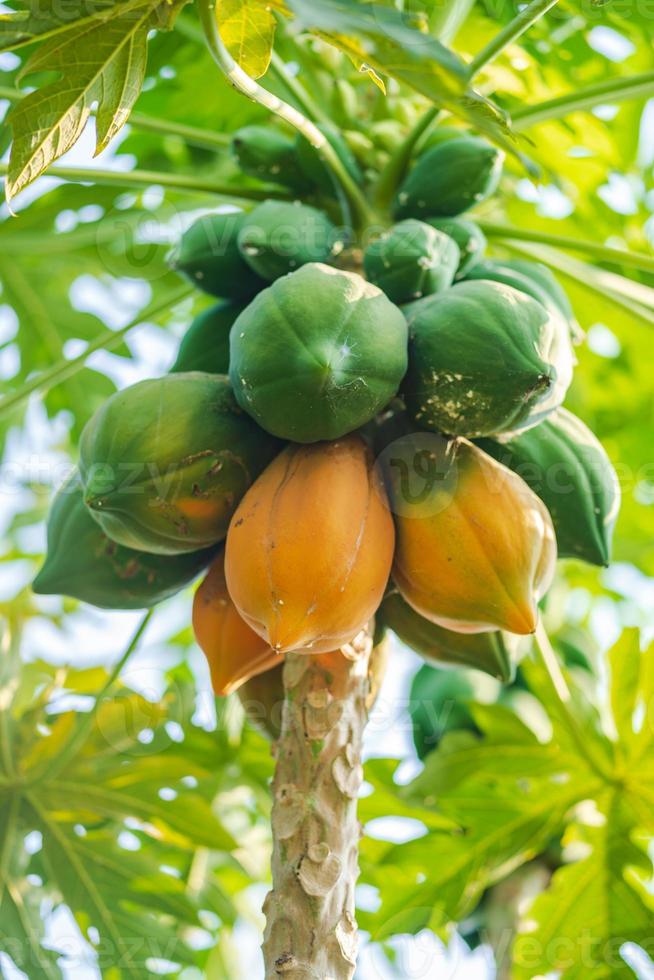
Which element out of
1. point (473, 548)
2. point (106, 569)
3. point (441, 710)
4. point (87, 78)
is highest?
point (87, 78)

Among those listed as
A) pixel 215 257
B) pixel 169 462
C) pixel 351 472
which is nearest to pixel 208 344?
pixel 215 257

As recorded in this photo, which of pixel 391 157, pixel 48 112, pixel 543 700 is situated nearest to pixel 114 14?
pixel 48 112

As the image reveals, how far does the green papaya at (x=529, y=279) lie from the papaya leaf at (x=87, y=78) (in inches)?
26.6

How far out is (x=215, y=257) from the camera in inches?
79.3

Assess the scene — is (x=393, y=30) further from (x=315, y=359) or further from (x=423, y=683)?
(x=423, y=683)

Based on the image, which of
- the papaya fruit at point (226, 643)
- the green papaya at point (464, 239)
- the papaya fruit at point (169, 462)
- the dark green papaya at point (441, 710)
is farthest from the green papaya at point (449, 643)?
the dark green papaya at point (441, 710)

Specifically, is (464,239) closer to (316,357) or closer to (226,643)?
(316,357)

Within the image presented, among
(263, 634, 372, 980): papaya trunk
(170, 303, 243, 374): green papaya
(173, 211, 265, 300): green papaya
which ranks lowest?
(263, 634, 372, 980): papaya trunk

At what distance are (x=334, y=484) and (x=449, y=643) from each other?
1.25 ft

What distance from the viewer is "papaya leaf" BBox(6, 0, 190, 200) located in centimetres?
158

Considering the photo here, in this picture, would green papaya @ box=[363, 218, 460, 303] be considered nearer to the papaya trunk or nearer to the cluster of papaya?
the cluster of papaya

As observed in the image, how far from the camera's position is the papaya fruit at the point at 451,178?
2.07 m

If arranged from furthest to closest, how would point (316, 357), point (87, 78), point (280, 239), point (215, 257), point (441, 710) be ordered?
point (441, 710) < point (215, 257) < point (280, 239) < point (87, 78) < point (316, 357)

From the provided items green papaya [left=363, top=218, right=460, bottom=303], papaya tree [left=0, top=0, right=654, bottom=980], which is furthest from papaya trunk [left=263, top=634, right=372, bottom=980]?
green papaya [left=363, top=218, right=460, bottom=303]
